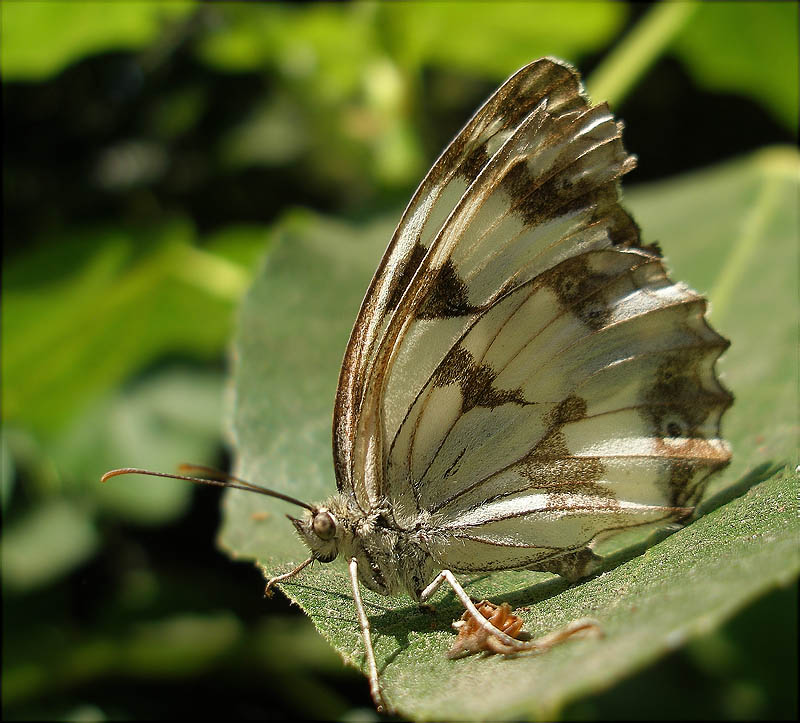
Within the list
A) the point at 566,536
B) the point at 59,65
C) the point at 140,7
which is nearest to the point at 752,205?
the point at 566,536

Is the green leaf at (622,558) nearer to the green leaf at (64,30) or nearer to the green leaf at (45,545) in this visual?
the green leaf at (64,30)

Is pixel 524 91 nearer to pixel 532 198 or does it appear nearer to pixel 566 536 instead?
pixel 532 198

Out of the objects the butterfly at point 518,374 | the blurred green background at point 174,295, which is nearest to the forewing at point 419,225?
the butterfly at point 518,374

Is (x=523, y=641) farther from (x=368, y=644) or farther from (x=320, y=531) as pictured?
(x=320, y=531)

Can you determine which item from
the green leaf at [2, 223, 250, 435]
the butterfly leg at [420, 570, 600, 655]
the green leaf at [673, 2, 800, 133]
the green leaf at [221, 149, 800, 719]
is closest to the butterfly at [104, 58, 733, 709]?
the green leaf at [221, 149, 800, 719]

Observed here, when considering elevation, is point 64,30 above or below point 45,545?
above

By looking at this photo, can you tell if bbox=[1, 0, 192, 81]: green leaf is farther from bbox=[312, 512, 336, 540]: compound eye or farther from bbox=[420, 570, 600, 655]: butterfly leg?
bbox=[420, 570, 600, 655]: butterfly leg

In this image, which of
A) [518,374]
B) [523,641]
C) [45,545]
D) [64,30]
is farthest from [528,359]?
[45,545]
